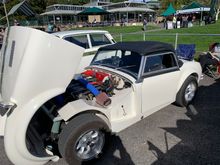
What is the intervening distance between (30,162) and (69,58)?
1.40m

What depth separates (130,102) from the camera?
3598 mm

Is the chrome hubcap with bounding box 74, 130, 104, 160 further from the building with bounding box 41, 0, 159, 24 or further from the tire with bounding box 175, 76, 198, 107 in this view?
the building with bounding box 41, 0, 159, 24

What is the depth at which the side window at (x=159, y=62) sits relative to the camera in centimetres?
397

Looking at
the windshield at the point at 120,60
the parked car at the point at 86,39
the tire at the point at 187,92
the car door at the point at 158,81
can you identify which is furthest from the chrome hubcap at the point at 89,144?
the parked car at the point at 86,39

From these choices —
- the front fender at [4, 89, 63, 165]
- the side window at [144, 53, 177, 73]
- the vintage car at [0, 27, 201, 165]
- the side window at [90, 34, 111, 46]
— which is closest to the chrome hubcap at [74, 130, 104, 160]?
the vintage car at [0, 27, 201, 165]

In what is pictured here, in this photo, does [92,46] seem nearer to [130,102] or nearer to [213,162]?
[130,102]

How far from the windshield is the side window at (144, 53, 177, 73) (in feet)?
0.70

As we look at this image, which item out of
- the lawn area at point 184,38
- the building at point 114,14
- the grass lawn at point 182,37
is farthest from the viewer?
the building at point 114,14

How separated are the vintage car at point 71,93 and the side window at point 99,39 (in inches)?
123

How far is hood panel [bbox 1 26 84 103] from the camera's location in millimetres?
2430

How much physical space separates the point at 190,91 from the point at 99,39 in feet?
13.6

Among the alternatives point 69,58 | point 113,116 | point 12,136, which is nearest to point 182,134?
point 113,116

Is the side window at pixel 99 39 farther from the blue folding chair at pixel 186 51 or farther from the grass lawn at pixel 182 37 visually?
the grass lawn at pixel 182 37

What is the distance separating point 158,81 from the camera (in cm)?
400
